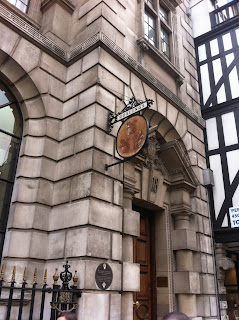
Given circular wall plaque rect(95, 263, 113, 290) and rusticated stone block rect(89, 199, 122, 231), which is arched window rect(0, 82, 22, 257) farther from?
circular wall plaque rect(95, 263, 113, 290)

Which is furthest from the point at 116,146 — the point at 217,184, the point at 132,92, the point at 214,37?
the point at 214,37

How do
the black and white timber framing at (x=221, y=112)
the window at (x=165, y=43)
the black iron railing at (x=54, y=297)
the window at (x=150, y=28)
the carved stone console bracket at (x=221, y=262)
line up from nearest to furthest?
1. the black iron railing at (x=54, y=297)
2. the carved stone console bracket at (x=221, y=262)
3. the black and white timber framing at (x=221, y=112)
4. the window at (x=150, y=28)
5. the window at (x=165, y=43)

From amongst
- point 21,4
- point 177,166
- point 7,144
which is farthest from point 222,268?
point 21,4

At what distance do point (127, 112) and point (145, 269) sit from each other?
4.49 m

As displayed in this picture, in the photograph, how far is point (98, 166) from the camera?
6488 millimetres

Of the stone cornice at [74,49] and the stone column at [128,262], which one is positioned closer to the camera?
the stone column at [128,262]

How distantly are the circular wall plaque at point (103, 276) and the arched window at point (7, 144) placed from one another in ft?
7.01

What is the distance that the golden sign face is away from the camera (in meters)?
6.08

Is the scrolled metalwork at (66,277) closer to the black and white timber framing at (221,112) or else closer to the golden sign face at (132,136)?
the golden sign face at (132,136)

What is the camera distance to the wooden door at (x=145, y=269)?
26.1 ft

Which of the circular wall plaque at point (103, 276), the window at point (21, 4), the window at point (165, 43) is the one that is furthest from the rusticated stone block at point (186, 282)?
the window at point (21, 4)

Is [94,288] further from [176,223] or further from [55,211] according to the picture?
[176,223]

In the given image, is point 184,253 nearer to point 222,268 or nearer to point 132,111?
point 222,268

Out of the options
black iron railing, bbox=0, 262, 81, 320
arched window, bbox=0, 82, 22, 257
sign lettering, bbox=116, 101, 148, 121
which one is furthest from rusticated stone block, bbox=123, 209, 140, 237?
arched window, bbox=0, 82, 22, 257
